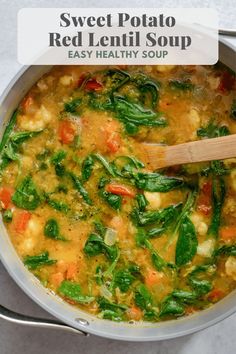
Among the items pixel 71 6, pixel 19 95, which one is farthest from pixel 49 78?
pixel 71 6

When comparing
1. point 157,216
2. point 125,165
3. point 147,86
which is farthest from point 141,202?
point 147,86

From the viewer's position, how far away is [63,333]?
12.5 feet

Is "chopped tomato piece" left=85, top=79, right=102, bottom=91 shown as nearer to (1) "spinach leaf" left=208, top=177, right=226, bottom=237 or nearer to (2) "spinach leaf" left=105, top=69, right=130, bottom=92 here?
(2) "spinach leaf" left=105, top=69, right=130, bottom=92

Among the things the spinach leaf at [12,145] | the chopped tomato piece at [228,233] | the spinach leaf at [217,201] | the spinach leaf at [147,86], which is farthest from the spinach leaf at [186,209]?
the spinach leaf at [12,145]

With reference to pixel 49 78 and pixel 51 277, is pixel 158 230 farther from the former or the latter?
pixel 49 78

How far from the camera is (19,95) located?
139 inches

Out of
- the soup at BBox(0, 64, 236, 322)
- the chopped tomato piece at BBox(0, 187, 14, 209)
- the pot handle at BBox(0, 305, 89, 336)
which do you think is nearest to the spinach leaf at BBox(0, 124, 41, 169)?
the soup at BBox(0, 64, 236, 322)

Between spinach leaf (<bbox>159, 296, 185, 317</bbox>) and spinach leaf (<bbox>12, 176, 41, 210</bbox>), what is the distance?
36.9 inches

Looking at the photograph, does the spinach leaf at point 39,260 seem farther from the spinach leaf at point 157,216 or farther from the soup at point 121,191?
the spinach leaf at point 157,216

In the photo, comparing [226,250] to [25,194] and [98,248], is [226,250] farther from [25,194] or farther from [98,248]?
[25,194]

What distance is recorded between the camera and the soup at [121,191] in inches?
141

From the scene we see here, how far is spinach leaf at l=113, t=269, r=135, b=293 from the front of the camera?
11.8 ft

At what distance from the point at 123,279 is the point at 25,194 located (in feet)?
2.40

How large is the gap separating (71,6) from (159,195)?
124 centimetres
